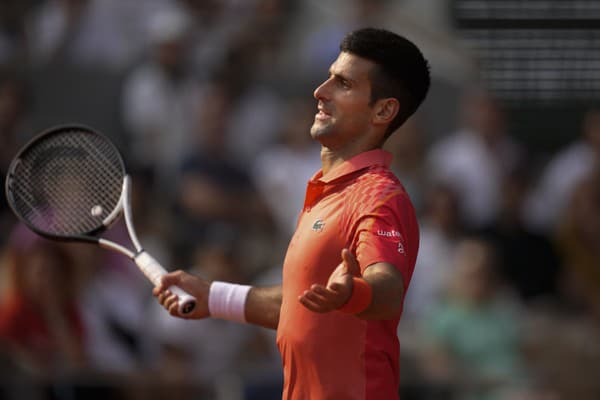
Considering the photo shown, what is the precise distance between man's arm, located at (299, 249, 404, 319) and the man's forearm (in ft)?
2.24

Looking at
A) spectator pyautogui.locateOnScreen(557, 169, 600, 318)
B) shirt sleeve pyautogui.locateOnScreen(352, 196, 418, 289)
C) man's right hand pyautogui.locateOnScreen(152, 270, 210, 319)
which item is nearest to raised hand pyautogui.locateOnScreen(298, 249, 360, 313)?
→ shirt sleeve pyautogui.locateOnScreen(352, 196, 418, 289)

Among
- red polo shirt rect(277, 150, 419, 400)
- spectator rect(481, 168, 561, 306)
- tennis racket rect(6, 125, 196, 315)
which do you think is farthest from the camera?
spectator rect(481, 168, 561, 306)

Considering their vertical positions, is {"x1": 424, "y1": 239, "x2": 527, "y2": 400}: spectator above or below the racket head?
below

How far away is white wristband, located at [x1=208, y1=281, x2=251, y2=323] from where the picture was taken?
15.4ft

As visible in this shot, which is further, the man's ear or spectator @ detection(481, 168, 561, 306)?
spectator @ detection(481, 168, 561, 306)

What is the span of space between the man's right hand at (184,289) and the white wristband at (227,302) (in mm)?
23

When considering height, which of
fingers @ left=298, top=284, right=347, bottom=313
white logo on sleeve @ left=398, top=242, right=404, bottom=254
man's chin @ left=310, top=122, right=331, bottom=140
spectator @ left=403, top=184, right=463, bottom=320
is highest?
man's chin @ left=310, top=122, right=331, bottom=140

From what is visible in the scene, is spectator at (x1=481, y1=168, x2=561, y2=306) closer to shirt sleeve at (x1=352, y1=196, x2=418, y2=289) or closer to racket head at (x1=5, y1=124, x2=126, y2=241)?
racket head at (x1=5, y1=124, x2=126, y2=241)

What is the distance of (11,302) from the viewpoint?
26.0 ft

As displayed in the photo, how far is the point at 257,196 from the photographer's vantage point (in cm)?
960

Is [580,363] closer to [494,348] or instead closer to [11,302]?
[494,348]

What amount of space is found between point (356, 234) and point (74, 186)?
1.64 m

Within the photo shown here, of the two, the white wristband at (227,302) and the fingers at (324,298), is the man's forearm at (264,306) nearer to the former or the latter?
the white wristband at (227,302)

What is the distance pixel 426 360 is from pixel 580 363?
1.33 m
